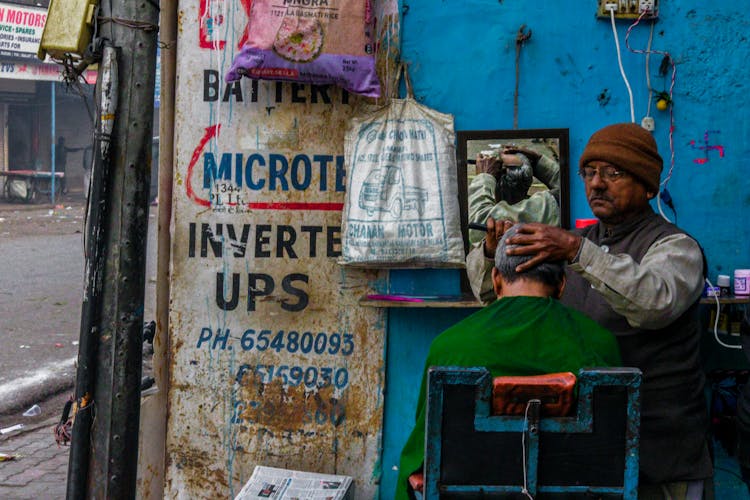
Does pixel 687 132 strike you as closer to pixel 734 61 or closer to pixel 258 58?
pixel 734 61

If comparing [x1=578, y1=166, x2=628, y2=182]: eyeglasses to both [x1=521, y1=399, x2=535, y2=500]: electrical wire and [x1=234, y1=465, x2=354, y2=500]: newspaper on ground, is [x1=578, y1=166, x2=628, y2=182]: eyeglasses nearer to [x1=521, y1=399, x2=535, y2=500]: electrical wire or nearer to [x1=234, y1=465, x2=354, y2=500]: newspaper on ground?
[x1=521, y1=399, x2=535, y2=500]: electrical wire

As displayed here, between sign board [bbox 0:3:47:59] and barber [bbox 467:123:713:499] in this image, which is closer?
barber [bbox 467:123:713:499]

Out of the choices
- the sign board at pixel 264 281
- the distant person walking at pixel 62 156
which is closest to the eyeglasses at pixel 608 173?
the sign board at pixel 264 281

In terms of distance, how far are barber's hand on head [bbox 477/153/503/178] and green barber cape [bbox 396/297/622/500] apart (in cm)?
154

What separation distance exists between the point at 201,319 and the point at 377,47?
1.51m

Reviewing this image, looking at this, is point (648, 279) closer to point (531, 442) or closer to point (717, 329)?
point (531, 442)

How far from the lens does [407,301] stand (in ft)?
12.6

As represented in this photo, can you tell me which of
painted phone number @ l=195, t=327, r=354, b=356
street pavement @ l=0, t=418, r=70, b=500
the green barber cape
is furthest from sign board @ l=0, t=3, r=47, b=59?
the green barber cape

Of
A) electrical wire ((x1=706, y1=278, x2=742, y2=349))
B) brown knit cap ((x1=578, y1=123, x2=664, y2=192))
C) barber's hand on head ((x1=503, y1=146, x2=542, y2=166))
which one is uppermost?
barber's hand on head ((x1=503, y1=146, x2=542, y2=166))

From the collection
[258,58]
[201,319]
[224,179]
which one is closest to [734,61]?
[258,58]

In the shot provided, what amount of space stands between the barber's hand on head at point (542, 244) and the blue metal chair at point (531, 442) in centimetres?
44

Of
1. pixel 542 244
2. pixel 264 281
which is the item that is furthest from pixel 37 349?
pixel 542 244

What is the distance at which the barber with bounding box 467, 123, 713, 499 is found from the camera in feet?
8.60

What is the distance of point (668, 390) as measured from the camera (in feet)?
9.16
